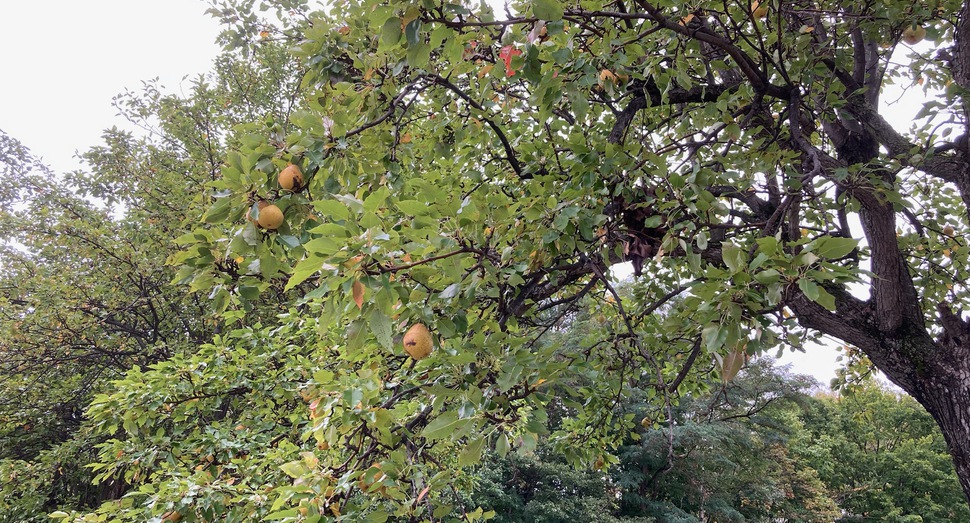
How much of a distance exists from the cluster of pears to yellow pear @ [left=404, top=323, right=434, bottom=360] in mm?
457

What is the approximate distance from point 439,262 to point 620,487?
1286cm

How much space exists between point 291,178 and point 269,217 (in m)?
0.13

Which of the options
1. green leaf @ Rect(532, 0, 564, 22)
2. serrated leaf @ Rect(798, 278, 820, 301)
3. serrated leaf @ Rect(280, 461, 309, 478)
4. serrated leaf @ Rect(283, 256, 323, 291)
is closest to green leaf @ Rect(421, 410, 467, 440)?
serrated leaf @ Rect(283, 256, 323, 291)

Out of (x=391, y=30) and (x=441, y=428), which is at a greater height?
(x=391, y=30)

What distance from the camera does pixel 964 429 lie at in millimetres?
2400

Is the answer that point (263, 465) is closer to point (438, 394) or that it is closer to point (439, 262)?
point (438, 394)

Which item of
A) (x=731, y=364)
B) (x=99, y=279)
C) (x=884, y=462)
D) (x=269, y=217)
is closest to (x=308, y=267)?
(x=269, y=217)

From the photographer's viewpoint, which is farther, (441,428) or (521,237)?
(521,237)

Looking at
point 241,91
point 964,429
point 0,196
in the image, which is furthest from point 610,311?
point 0,196

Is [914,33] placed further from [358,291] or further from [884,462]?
[884,462]

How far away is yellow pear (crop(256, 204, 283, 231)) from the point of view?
4.21 feet

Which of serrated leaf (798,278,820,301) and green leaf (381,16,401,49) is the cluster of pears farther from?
serrated leaf (798,278,820,301)

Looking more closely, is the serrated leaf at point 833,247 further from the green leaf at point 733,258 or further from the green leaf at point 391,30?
the green leaf at point 391,30

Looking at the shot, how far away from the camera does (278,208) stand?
1309 millimetres
